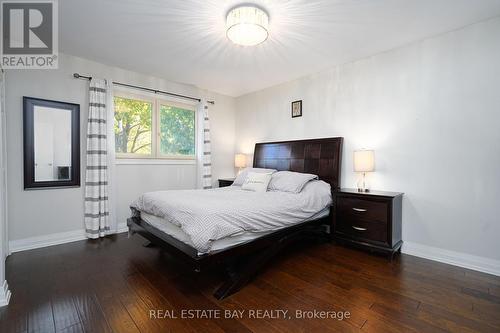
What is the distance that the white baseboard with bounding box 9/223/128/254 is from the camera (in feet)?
9.03

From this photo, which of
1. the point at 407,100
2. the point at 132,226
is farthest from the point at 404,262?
the point at 132,226

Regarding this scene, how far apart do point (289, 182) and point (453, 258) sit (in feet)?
6.37

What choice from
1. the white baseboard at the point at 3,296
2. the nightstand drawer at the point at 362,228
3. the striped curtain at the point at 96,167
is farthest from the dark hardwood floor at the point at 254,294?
the striped curtain at the point at 96,167

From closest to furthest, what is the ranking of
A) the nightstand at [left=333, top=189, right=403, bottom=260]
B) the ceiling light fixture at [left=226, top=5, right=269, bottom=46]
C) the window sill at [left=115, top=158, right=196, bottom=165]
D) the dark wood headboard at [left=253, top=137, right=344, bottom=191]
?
the ceiling light fixture at [left=226, top=5, right=269, bottom=46] → the nightstand at [left=333, top=189, right=403, bottom=260] → the dark wood headboard at [left=253, top=137, right=344, bottom=191] → the window sill at [left=115, top=158, right=196, bottom=165]

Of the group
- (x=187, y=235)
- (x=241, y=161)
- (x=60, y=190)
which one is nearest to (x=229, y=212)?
(x=187, y=235)

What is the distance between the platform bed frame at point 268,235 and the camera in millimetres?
1874

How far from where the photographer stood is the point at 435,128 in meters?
2.62

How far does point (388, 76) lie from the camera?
2980 mm

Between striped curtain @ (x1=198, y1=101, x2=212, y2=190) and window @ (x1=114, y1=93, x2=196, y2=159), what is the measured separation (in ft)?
0.65

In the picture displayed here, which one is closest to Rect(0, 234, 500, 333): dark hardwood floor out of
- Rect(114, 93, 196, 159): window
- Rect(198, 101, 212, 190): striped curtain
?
Rect(114, 93, 196, 159): window

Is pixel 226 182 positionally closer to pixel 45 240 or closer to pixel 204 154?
pixel 204 154

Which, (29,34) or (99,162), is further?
(99,162)

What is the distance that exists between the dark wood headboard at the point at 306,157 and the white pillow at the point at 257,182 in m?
0.65

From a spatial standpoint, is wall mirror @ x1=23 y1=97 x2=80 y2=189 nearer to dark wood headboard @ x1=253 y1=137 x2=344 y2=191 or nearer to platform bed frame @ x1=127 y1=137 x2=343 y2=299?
platform bed frame @ x1=127 y1=137 x2=343 y2=299
